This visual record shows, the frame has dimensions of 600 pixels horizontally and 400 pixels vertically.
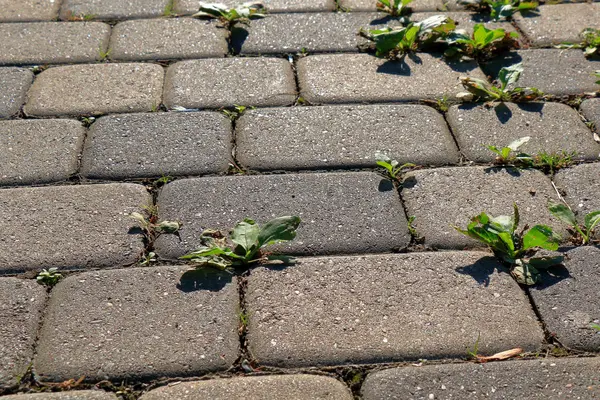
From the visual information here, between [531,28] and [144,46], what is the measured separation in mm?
1499

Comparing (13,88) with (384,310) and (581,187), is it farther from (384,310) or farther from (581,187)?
(581,187)

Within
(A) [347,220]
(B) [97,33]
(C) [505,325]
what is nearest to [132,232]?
(A) [347,220]

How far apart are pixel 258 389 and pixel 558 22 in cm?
212

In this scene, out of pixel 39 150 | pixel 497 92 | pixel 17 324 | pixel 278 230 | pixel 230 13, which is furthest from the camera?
pixel 230 13

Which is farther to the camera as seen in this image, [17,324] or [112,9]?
[112,9]

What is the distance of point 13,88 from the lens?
8.37ft

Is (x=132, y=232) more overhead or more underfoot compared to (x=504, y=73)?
more underfoot

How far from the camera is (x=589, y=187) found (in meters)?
2.15

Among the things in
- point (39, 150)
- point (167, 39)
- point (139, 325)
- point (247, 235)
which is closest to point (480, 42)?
point (167, 39)

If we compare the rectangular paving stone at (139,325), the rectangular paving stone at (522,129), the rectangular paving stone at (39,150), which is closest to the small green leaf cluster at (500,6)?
the rectangular paving stone at (522,129)

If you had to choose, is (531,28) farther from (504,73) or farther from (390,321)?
(390,321)

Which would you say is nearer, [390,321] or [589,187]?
[390,321]

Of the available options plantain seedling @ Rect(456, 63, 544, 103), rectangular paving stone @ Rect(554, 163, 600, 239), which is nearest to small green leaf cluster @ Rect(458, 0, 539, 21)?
plantain seedling @ Rect(456, 63, 544, 103)

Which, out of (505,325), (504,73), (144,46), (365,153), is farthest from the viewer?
(144,46)
